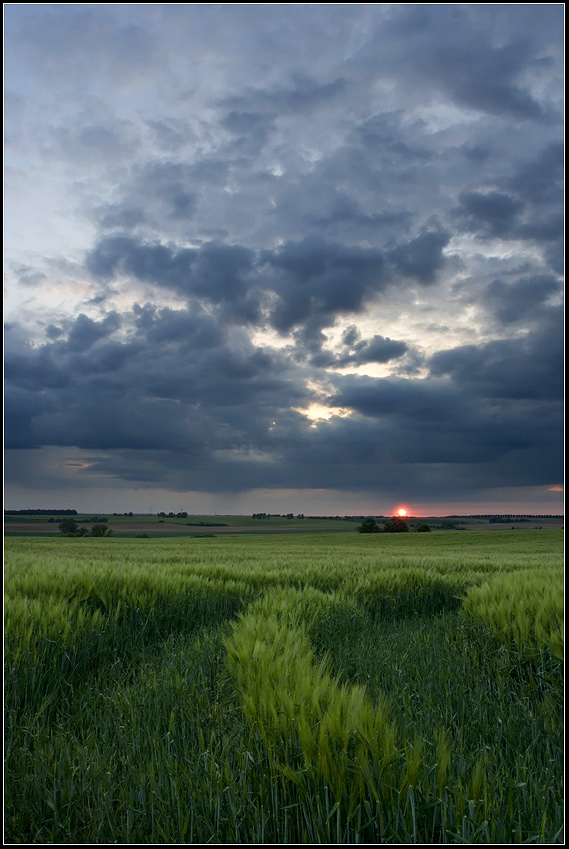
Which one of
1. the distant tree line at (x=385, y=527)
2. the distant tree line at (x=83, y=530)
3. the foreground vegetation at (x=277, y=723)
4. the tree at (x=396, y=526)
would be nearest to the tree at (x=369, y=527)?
the distant tree line at (x=385, y=527)

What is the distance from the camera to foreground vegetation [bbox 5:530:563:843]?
5.32 ft

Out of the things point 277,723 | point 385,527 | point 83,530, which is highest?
point 277,723

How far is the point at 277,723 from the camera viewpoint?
1.97 metres

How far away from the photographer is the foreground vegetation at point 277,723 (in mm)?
1621

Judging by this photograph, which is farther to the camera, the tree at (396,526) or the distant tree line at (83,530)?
the tree at (396,526)

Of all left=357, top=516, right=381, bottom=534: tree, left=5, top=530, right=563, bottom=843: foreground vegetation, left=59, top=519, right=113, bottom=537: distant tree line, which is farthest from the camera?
left=357, top=516, right=381, bottom=534: tree

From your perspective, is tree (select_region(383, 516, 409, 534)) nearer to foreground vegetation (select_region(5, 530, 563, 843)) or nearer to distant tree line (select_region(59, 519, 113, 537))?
distant tree line (select_region(59, 519, 113, 537))

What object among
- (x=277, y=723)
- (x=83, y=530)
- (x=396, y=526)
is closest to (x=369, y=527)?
(x=396, y=526)

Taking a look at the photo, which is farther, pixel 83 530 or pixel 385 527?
pixel 385 527

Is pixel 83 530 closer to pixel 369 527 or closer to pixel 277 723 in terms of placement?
pixel 369 527

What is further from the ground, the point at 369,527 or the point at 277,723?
the point at 277,723

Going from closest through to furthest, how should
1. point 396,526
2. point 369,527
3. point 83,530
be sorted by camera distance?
1. point 83,530
2. point 369,527
3. point 396,526

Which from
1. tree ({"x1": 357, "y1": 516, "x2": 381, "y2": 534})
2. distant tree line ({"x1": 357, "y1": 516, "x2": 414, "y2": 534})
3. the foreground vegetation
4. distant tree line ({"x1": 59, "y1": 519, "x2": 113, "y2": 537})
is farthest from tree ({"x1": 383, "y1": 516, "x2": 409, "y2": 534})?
the foreground vegetation

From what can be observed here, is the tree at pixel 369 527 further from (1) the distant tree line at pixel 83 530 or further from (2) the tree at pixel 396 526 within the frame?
(1) the distant tree line at pixel 83 530
